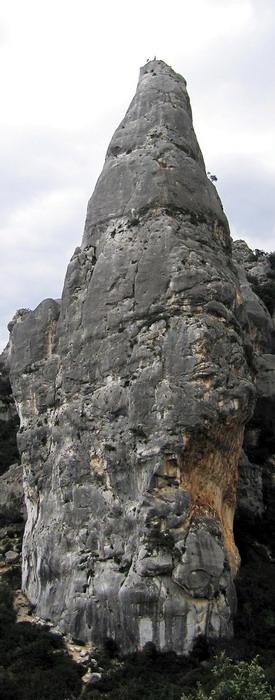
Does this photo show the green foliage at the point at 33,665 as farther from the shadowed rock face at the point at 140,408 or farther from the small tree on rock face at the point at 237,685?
the small tree on rock face at the point at 237,685

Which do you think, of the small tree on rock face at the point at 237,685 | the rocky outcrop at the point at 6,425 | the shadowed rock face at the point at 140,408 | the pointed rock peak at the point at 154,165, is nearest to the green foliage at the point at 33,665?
the shadowed rock face at the point at 140,408

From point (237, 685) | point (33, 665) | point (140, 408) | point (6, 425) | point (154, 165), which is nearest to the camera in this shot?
point (237, 685)

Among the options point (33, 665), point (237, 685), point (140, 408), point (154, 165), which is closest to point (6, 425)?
point (154, 165)

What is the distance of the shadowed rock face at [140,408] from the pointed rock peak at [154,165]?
0.07 meters

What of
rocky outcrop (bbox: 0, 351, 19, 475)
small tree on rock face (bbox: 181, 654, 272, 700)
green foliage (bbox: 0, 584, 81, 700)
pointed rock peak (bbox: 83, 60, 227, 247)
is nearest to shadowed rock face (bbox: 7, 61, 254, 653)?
pointed rock peak (bbox: 83, 60, 227, 247)

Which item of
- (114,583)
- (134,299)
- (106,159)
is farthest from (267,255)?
(114,583)

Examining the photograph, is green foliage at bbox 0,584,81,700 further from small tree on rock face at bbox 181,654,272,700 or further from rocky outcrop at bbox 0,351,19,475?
rocky outcrop at bbox 0,351,19,475

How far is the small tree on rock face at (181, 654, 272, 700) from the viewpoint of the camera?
1683 centimetres

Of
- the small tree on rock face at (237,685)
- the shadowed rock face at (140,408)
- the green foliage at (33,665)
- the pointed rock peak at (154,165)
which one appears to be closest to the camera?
the small tree on rock face at (237,685)

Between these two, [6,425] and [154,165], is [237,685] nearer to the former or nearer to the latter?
[154,165]

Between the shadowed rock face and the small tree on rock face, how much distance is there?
2.32 metres

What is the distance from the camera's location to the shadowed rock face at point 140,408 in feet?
72.8

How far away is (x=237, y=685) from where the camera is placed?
676 inches

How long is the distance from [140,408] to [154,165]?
32.9 feet
